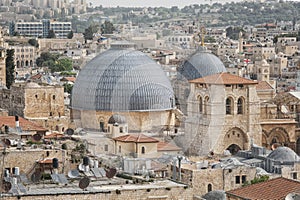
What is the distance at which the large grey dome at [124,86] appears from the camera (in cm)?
4153

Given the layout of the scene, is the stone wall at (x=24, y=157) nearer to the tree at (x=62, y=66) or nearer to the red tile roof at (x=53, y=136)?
the red tile roof at (x=53, y=136)

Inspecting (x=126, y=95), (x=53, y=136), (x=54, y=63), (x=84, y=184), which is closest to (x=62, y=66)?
(x=54, y=63)

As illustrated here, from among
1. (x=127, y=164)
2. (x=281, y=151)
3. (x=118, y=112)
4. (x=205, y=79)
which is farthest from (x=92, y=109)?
(x=127, y=164)

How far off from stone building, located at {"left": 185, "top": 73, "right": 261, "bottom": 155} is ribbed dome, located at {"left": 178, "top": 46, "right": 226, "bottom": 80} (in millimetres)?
4192

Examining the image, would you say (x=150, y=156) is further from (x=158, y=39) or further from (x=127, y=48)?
(x=158, y=39)

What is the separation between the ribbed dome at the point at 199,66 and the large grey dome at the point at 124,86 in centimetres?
356

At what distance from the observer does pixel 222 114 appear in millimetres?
41031

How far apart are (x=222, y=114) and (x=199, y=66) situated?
7.10 metres

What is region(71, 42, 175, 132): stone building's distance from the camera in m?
41.2

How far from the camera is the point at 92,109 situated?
137 feet

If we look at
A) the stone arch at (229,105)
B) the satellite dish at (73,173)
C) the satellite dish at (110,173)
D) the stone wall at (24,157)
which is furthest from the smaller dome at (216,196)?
the stone arch at (229,105)

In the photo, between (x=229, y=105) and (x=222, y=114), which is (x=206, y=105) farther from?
(x=229, y=105)

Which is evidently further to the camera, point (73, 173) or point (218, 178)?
point (218, 178)

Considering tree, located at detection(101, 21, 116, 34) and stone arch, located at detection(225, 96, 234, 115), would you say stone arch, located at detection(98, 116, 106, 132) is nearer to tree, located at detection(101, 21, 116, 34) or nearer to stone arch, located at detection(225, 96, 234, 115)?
stone arch, located at detection(225, 96, 234, 115)
